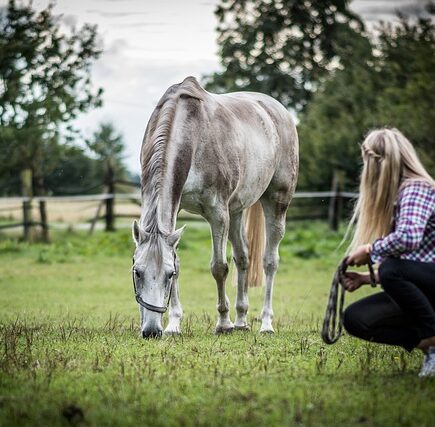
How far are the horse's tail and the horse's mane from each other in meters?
1.95

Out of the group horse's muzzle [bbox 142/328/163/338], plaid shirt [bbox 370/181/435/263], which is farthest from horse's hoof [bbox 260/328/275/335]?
plaid shirt [bbox 370/181/435/263]

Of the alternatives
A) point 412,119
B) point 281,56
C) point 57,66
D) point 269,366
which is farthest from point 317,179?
point 269,366

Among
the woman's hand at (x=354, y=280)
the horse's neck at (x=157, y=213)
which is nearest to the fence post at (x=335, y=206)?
the horse's neck at (x=157, y=213)

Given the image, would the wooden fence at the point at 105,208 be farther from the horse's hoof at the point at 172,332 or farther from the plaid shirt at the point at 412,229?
the plaid shirt at the point at 412,229

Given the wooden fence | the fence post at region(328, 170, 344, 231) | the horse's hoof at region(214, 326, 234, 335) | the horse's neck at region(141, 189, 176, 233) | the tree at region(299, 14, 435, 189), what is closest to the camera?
the horse's neck at region(141, 189, 176, 233)

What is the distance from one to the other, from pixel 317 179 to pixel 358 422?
2128 centimetres

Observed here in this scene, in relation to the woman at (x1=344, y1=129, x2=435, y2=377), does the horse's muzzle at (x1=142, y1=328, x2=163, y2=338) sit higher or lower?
lower

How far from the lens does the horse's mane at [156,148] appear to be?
623 cm

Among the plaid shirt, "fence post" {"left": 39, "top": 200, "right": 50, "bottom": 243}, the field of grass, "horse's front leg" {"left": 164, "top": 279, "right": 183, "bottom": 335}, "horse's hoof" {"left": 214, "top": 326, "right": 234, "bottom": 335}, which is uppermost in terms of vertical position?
the plaid shirt

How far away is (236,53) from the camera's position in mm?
33844

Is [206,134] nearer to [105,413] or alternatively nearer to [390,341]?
[390,341]

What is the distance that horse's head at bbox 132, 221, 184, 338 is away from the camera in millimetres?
6020

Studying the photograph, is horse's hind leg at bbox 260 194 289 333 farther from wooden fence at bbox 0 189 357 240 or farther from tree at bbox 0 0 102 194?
wooden fence at bbox 0 189 357 240

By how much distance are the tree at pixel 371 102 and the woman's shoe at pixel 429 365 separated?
13831 mm
